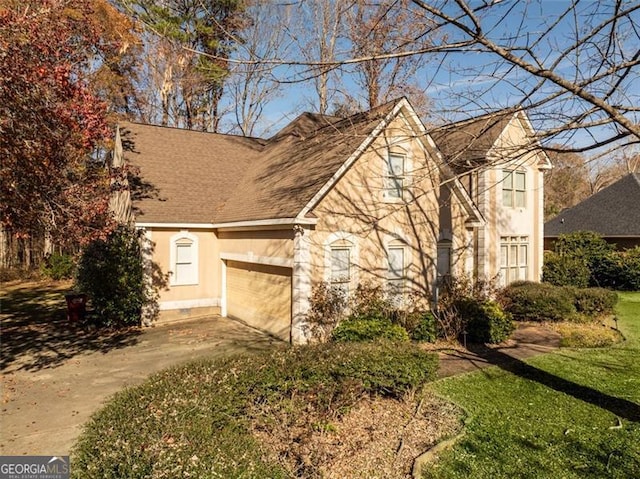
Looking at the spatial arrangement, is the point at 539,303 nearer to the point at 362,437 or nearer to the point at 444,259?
the point at 444,259

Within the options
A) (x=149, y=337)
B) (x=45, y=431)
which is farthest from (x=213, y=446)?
(x=149, y=337)

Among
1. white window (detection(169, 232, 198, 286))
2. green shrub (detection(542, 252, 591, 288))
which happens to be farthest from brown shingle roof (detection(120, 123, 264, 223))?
green shrub (detection(542, 252, 591, 288))

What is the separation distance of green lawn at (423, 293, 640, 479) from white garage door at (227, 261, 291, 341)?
17.3 ft

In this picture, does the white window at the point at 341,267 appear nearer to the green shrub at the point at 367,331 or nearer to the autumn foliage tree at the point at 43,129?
the green shrub at the point at 367,331

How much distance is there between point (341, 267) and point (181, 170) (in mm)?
8975

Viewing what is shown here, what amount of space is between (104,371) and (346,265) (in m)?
7.04

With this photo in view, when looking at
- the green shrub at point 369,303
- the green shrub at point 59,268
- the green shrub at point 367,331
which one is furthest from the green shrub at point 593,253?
the green shrub at point 59,268

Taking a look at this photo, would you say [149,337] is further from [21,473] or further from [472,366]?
[472,366]

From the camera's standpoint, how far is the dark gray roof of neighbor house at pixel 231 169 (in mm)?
12672

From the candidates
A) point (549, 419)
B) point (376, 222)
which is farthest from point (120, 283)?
point (549, 419)

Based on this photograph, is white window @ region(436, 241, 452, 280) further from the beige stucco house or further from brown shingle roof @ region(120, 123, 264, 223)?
brown shingle roof @ region(120, 123, 264, 223)

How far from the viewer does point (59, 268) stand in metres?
27.1

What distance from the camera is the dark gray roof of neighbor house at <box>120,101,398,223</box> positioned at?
12.7 meters

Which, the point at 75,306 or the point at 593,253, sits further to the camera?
the point at 593,253
